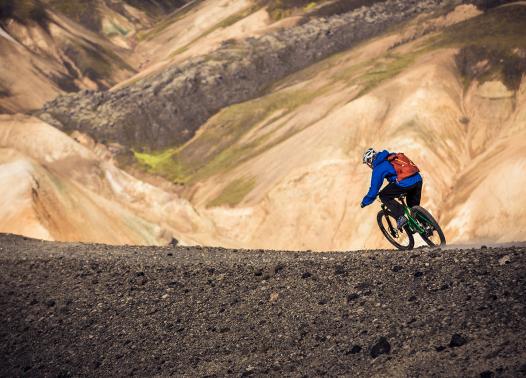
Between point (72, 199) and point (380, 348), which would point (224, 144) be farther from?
point (380, 348)

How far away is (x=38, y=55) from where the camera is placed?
16200 centimetres

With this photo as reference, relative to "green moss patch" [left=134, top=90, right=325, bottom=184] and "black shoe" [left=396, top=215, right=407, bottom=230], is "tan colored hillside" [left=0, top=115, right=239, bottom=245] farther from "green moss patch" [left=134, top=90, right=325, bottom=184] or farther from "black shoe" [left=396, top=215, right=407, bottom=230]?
"green moss patch" [left=134, top=90, right=325, bottom=184]

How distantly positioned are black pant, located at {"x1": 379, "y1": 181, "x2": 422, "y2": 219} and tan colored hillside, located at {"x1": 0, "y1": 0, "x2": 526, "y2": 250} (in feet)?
90.5

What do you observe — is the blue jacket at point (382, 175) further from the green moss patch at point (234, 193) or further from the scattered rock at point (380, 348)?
the green moss patch at point (234, 193)

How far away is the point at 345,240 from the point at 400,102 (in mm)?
23676

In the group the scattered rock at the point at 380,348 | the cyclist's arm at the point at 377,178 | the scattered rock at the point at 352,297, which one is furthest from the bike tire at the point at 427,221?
the scattered rock at the point at 380,348

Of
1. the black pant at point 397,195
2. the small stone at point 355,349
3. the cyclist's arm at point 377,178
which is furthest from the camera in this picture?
the black pant at point 397,195

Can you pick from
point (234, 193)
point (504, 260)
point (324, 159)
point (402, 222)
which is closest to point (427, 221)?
point (402, 222)

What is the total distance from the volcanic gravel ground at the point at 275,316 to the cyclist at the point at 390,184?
4.71 feet

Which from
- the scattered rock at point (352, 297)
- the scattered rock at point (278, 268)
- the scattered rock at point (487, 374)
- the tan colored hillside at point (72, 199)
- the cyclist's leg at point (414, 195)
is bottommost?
the tan colored hillside at point (72, 199)

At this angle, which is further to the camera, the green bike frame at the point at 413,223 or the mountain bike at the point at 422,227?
the green bike frame at the point at 413,223

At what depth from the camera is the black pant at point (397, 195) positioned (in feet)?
42.9

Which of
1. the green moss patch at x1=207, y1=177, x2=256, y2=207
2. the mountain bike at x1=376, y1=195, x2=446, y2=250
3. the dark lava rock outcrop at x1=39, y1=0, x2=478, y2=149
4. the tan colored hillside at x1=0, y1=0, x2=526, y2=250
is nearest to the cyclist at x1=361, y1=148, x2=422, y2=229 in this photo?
the mountain bike at x1=376, y1=195, x2=446, y2=250

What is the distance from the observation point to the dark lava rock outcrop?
127938 millimetres
